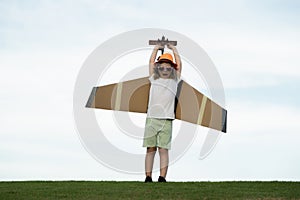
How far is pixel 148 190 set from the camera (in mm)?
9156

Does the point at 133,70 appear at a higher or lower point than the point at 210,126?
higher

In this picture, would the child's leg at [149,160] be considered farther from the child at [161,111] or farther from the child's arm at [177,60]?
the child's arm at [177,60]

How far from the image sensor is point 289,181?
10742 millimetres

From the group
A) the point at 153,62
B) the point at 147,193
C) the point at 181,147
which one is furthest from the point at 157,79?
the point at 147,193

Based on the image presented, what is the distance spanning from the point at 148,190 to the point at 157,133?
1963 mm

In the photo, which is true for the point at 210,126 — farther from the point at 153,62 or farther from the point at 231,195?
the point at 231,195

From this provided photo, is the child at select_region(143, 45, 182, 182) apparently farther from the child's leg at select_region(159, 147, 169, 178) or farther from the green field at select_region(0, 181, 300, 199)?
the green field at select_region(0, 181, 300, 199)

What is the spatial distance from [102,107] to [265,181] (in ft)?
12.4

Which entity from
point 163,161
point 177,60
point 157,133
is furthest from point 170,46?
point 163,161

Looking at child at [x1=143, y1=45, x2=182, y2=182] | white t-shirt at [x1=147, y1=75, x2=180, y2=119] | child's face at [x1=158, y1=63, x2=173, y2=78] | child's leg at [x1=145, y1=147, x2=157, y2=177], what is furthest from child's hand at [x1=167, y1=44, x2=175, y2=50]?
child's leg at [x1=145, y1=147, x2=157, y2=177]

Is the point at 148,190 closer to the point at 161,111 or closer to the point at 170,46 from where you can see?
the point at 161,111

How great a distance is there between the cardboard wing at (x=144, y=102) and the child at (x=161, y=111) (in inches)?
37.9

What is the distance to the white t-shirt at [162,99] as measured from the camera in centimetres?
1097

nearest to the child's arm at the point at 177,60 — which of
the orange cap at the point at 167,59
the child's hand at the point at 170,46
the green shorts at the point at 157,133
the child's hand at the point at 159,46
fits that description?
the child's hand at the point at 170,46
